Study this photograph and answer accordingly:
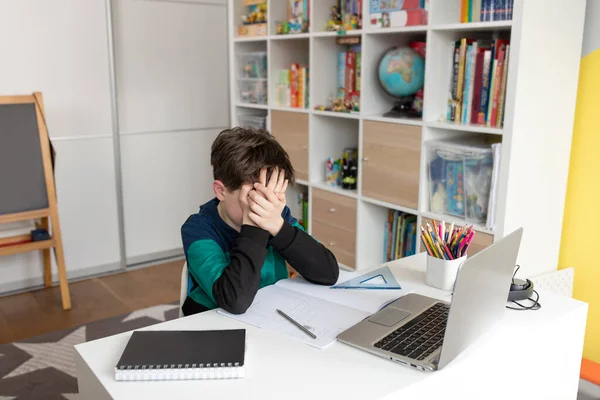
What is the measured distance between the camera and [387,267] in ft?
5.32

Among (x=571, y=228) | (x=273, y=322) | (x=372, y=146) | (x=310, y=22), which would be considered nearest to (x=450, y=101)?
(x=372, y=146)

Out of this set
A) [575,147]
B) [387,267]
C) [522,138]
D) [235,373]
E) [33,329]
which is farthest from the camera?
[33,329]

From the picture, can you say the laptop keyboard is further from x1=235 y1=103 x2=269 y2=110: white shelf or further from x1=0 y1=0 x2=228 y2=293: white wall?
x1=0 y1=0 x2=228 y2=293: white wall

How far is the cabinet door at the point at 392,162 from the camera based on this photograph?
2.49 meters

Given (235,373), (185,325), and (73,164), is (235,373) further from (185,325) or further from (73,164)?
(73,164)

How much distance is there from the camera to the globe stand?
8.67 feet

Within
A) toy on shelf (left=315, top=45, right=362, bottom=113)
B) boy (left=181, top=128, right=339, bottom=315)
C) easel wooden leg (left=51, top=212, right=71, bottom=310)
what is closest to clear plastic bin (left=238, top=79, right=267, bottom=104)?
toy on shelf (left=315, top=45, right=362, bottom=113)

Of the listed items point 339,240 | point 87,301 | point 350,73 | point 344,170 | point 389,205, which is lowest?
point 87,301

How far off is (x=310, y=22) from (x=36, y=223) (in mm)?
1902

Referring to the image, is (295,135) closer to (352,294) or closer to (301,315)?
(352,294)

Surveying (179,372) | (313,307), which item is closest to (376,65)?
(313,307)

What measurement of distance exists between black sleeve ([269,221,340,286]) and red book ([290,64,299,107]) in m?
1.78

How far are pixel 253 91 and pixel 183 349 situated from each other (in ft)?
8.52

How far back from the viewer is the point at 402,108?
2.68 m
